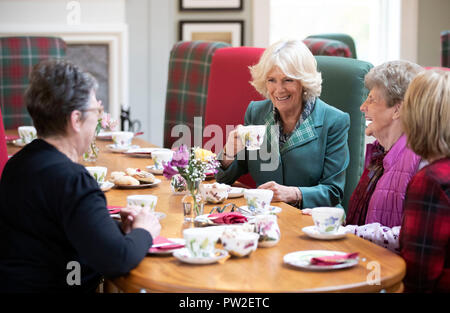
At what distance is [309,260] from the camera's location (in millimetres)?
1613

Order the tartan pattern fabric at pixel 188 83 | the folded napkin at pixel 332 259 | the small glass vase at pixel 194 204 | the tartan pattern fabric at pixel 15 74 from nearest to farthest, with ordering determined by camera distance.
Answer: the folded napkin at pixel 332 259, the small glass vase at pixel 194 204, the tartan pattern fabric at pixel 188 83, the tartan pattern fabric at pixel 15 74

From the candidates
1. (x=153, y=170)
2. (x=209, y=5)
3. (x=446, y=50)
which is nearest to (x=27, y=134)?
(x=153, y=170)

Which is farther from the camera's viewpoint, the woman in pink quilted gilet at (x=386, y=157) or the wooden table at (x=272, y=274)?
the woman in pink quilted gilet at (x=386, y=157)

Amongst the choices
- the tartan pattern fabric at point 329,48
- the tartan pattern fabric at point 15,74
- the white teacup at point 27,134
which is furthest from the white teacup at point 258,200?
the tartan pattern fabric at point 15,74

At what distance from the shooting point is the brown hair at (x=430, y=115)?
1.69 m

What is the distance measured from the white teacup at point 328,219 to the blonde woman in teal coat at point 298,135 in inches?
30.9

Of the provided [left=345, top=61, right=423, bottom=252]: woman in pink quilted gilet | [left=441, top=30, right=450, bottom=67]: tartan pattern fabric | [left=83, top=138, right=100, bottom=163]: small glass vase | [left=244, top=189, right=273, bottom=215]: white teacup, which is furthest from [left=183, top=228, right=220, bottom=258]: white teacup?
[left=441, top=30, right=450, bottom=67]: tartan pattern fabric

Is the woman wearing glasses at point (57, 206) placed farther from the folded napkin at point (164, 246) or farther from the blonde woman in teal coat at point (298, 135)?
the blonde woman in teal coat at point (298, 135)

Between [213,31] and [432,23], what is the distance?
191cm

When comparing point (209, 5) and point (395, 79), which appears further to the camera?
point (209, 5)

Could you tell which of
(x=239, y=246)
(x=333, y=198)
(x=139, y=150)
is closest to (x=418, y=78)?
(x=239, y=246)

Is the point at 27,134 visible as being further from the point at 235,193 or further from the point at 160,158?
the point at 235,193

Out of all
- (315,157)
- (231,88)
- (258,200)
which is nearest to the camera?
(258,200)

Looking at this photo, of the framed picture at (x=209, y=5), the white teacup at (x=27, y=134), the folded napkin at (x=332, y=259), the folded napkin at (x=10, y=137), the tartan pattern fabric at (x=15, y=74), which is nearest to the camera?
the folded napkin at (x=332, y=259)
